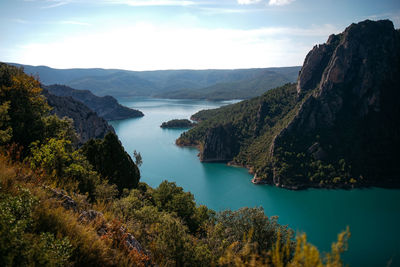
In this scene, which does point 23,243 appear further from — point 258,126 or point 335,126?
point 258,126

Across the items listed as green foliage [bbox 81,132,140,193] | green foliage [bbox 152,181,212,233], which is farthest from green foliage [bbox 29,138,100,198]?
green foliage [bbox 81,132,140,193]

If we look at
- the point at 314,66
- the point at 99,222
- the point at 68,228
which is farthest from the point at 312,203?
the point at 68,228

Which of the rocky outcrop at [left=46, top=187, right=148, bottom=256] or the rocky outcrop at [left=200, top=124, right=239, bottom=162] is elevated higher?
the rocky outcrop at [left=46, top=187, right=148, bottom=256]

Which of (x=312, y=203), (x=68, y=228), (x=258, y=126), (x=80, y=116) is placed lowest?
(x=312, y=203)

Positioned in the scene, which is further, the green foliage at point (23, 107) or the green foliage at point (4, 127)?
the green foliage at point (23, 107)

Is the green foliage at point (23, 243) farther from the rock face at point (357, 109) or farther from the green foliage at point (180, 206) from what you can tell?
the rock face at point (357, 109)

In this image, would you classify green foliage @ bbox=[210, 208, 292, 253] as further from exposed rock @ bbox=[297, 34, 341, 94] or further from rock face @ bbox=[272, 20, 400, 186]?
exposed rock @ bbox=[297, 34, 341, 94]

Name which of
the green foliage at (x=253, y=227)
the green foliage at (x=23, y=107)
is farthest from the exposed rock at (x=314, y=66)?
the green foliage at (x=23, y=107)
